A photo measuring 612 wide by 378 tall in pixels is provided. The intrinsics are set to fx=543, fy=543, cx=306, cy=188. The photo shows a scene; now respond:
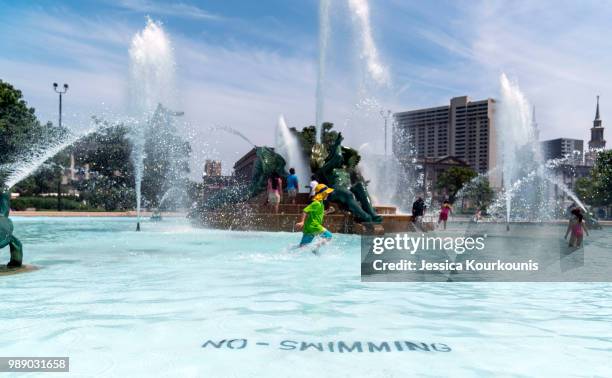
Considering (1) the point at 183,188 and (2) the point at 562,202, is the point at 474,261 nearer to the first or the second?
(1) the point at 183,188

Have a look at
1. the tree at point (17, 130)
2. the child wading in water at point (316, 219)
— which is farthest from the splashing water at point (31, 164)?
the child wading in water at point (316, 219)

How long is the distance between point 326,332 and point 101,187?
5240cm

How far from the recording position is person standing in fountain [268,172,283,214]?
23016mm

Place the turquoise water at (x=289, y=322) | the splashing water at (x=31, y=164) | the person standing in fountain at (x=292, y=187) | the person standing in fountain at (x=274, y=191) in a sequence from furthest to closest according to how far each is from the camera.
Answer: the person standing in fountain at (x=292, y=187) < the person standing in fountain at (x=274, y=191) < the splashing water at (x=31, y=164) < the turquoise water at (x=289, y=322)

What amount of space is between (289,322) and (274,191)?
55.6 ft

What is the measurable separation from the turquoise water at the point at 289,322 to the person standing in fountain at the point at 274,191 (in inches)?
451

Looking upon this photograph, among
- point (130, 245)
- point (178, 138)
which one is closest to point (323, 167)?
point (130, 245)

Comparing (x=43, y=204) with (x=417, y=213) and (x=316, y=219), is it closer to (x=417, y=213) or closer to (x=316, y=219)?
(x=417, y=213)

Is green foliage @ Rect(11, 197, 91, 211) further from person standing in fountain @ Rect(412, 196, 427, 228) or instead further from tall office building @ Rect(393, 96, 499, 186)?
tall office building @ Rect(393, 96, 499, 186)

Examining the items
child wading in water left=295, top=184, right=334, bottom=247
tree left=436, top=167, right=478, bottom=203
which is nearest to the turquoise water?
child wading in water left=295, top=184, right=334, bottom=247

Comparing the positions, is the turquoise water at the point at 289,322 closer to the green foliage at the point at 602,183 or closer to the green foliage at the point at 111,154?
the green foliage at the point at 111,154

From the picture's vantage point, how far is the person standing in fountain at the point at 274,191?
23016 mm

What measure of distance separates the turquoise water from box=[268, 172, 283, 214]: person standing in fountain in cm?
1146

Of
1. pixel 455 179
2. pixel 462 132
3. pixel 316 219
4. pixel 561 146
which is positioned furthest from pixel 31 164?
pixel 561 146
